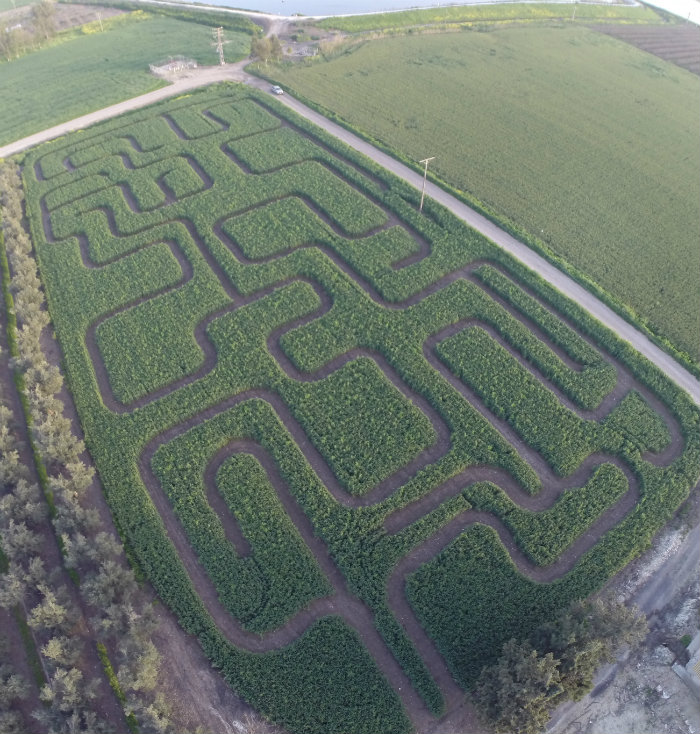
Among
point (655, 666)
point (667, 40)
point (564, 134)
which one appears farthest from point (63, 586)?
point (667, 40)

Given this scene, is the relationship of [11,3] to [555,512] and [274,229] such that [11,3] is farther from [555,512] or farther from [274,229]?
[555,512]

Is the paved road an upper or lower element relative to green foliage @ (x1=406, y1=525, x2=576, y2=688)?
upper

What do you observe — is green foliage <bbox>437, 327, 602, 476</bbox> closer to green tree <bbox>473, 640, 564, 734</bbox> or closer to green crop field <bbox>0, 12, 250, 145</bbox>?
green tree <bbox>473, 640, 564, 734</bbox>

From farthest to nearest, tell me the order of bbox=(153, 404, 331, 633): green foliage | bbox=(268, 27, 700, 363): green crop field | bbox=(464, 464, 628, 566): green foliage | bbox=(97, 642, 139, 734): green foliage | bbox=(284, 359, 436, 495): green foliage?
1. bbox=(268, 27, 700, 363): green crop field
2. bbox=(284, 359, 436, 495): green foliage
3. bbox=(464, 464, 628, 566): green foliage
4. bbox=(153, 404, 331, 633): green foliage
5. bbox=(97, 642, 139, 734): green foliage

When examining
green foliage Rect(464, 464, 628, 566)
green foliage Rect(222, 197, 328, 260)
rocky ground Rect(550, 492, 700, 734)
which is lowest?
rocky ground Rect(550, 492, 700, 734)

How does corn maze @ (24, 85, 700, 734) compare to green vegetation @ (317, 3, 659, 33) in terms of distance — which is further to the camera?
green vegetation @ (317, 3, 659, 33)

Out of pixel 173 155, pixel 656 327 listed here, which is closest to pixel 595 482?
pixel 656 327

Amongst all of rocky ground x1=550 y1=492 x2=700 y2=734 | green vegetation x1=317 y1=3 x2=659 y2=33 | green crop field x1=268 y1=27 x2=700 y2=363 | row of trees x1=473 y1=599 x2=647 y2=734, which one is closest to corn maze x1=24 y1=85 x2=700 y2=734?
rocky ground x1=550 y1=492 x2=700 y2=734
